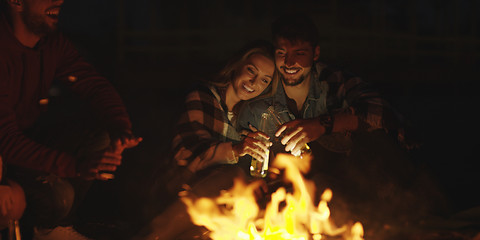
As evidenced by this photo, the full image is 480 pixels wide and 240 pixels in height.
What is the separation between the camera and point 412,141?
13.2ft

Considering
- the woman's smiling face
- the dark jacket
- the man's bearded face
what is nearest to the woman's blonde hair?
the woman's smiling face

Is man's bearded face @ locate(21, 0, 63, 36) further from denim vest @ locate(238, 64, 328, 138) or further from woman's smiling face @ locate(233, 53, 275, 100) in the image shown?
denim vest @ locate(238, 64, 328, 138)

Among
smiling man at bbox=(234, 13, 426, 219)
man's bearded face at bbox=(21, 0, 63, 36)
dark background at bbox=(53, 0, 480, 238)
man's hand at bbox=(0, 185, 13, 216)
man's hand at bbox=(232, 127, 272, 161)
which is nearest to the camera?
man's hand at bbox=(0, 185, 13, 216)

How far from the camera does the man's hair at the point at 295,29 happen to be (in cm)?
394

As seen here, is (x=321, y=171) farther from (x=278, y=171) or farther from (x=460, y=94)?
(x=460, y=94)

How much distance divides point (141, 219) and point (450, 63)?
10809 mm

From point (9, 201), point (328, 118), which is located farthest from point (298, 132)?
point (9, 201)

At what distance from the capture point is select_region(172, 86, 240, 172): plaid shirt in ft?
12.4

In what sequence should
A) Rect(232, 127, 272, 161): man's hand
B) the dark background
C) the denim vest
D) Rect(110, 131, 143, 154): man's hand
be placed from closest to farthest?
Rect(110, 131, 143, 154): man's hand < Rect(232, 127, 272, 161): man's hand < the denim vest < the dark background

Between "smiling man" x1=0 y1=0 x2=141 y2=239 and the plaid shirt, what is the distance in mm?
394

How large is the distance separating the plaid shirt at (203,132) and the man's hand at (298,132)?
37cm

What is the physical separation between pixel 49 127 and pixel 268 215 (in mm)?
1634

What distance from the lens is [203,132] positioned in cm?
390

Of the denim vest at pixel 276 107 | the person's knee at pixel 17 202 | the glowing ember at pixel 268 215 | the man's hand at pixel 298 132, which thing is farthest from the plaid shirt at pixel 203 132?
the person's knee at pixel 17 202
